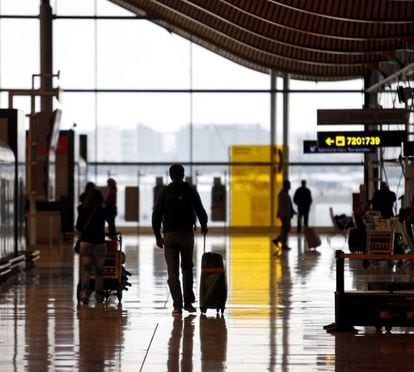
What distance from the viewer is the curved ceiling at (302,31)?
26844mm

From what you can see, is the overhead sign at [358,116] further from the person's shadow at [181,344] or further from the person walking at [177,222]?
the person's shadow at [181,344]

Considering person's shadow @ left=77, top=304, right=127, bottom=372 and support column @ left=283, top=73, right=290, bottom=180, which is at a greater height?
support column @ left=283, top=73, right=290, bottom=180

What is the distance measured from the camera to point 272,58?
38.6 meters

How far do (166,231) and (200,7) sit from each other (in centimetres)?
1791

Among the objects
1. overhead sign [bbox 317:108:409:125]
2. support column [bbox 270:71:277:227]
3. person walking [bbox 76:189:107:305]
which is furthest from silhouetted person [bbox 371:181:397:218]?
support column [bbox 270:71:277:227]

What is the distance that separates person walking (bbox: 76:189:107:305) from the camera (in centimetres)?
1591

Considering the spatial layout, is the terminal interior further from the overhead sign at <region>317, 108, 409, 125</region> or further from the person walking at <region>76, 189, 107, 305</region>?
the person walking at <region>76, 189, 107, 305</region>

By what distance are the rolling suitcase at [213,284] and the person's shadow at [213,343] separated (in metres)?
0.20

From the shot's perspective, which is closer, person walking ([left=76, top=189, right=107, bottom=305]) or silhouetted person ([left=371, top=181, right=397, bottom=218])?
person walking ([left=76, top=189, right=107, bottom=305])

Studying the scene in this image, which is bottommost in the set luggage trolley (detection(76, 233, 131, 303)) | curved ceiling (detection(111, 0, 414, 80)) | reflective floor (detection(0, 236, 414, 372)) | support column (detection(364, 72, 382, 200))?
reflective floor (detection(0, 236, 414, 372))

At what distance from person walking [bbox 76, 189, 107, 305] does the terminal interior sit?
29cm

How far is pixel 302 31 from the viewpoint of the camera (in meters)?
30.1

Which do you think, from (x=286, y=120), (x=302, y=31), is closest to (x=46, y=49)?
(x=286, y=120)

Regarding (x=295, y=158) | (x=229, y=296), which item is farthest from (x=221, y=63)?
(x=229, y=296)
